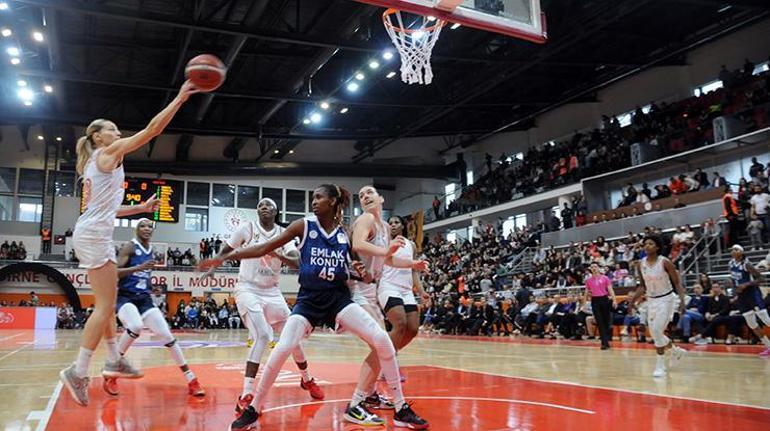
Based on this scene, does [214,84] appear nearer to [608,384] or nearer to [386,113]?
[608,384]

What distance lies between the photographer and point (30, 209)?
3384 centimetres

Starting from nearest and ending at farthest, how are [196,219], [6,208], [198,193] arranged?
[6,208], [196,219], [198,193]

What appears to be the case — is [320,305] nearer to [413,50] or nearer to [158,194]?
[413,50]

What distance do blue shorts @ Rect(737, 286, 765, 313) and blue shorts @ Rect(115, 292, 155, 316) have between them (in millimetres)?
10052

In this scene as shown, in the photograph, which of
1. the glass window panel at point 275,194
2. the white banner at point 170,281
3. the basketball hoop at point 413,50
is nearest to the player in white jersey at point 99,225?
the basketball hoop at point 413,50

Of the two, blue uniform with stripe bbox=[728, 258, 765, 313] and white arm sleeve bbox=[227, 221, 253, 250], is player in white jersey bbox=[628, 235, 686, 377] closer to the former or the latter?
blue uniform with stripe bbox=[728, 258, 765, 313]

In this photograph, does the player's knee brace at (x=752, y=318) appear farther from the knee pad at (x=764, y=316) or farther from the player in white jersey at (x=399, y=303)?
the player in white jersey at (x=399, y=303)

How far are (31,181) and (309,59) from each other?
68.2 feet

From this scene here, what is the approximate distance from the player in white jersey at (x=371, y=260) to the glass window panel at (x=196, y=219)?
32.4m

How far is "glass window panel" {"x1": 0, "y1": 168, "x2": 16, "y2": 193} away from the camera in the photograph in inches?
1308

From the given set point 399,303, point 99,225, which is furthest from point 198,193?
point 99,225

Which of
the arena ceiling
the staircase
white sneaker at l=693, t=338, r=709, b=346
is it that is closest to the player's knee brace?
white sneaker at l=693, t=338, r=709, b=346

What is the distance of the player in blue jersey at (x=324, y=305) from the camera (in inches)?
169

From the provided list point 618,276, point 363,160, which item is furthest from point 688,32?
point 363,160
